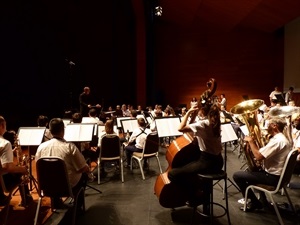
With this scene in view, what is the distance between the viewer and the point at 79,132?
4477 millimetres

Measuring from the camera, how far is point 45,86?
802 cm

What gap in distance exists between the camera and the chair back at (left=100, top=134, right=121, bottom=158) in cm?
488

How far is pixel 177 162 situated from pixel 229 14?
1230cm

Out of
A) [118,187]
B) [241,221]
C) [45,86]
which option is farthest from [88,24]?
[241,221]

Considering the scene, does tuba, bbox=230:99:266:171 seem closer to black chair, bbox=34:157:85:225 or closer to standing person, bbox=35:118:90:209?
standing person, bbox=35:118:90:209

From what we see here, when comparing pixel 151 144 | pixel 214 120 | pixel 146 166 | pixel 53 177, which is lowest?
pixel 146 166

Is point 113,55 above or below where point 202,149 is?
above

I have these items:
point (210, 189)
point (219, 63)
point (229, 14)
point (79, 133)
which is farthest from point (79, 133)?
point (219, 63)

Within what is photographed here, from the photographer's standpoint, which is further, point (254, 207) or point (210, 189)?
point (254, 207)

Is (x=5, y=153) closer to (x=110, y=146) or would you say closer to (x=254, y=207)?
(x=110, y=146)

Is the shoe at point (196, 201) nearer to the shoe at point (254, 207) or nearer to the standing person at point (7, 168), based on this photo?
Result: the shoe at point (254, 207)

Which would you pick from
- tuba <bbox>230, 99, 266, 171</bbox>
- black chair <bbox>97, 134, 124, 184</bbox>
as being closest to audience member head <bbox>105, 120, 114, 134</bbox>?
black chair <bbox>97, 134, 124, 184</bbox>

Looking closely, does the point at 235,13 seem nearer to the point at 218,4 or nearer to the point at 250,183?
the point at 218,4

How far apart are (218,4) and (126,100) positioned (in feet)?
23.2
